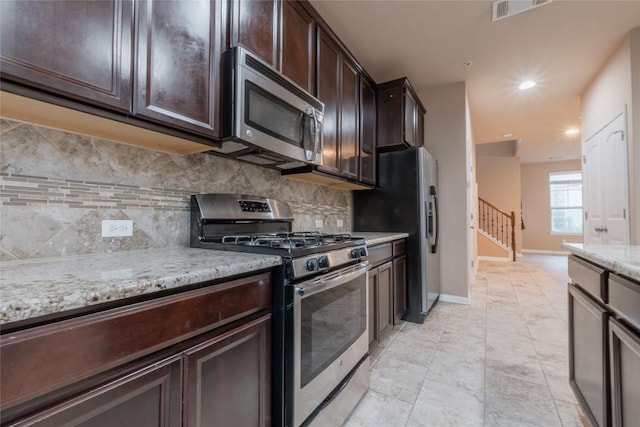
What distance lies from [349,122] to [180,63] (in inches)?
65.2

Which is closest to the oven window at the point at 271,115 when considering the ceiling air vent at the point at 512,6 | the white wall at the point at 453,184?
the ceiling air vent at the point at 512,6

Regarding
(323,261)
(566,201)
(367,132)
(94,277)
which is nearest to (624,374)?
(323,261)

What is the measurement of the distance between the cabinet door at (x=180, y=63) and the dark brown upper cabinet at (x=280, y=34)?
0.12m

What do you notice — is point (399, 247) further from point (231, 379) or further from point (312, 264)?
point (231, 379)

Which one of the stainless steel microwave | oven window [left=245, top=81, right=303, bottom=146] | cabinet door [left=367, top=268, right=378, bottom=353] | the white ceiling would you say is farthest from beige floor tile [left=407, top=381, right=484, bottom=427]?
the white ceiling

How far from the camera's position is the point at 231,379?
988 millimetres

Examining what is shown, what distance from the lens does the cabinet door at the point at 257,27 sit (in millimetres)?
1470

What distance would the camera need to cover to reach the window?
333 inches

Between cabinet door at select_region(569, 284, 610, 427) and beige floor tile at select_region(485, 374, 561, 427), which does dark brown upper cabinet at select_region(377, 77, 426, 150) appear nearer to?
cabinet door at select_region(569, 284, 610, 427)

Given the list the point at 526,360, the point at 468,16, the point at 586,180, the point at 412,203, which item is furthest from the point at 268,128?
the point at 586,180

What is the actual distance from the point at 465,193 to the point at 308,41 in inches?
103

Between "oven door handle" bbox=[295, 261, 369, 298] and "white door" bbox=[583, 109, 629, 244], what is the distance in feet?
9.44

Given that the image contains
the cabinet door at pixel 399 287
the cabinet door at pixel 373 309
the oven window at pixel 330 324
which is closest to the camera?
the oven window at pixel 330 324

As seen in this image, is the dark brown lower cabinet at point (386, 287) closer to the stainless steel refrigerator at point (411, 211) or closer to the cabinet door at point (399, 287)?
the cabinet door at point (399, 287)
